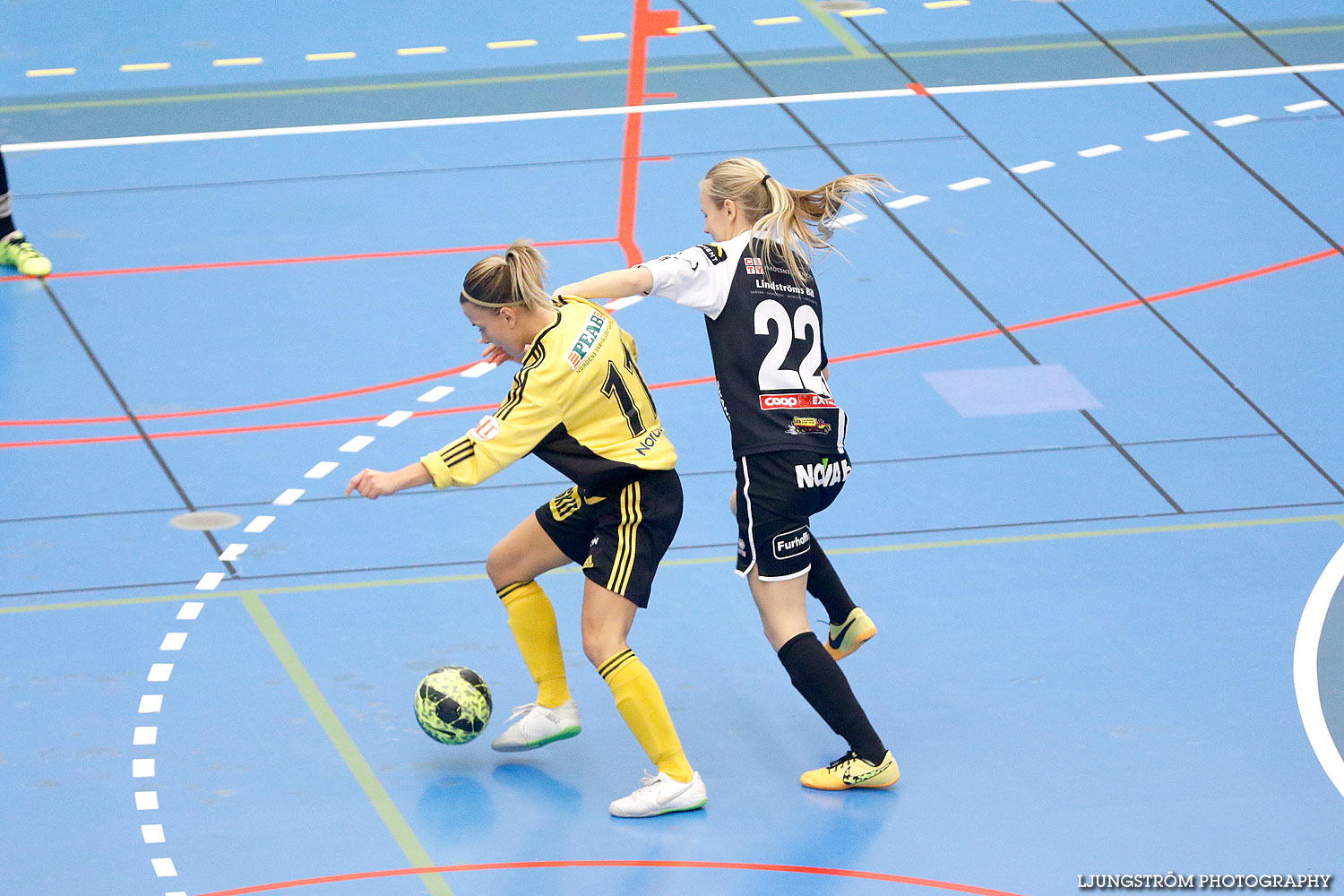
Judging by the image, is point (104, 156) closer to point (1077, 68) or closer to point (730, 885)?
point (1077, 68)

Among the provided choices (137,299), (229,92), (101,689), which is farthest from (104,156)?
(101,689)

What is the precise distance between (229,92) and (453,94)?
1591mm

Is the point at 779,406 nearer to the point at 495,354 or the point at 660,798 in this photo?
the point at 495,354

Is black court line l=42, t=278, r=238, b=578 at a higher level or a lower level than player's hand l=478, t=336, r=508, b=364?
lower

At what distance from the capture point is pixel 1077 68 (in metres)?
12.7

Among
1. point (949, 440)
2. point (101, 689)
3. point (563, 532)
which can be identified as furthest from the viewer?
point (949, 440)

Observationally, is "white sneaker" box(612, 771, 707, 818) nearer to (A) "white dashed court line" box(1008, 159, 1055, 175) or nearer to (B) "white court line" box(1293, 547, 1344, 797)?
(B) "white court line" box(1293, 547, 1344, 797)

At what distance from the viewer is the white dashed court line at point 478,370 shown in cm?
888

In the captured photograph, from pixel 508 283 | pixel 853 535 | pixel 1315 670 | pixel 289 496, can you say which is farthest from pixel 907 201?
pixel 508 283

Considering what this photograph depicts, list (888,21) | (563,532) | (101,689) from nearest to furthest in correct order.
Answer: (563,532) → (101,689) → (888,21)

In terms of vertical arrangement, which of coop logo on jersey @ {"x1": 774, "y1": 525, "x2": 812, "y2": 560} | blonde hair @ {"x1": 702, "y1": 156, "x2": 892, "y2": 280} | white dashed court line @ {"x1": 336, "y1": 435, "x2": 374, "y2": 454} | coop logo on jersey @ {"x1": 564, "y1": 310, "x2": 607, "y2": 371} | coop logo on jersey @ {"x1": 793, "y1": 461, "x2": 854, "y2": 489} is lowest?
white dashed court line @ {"x1": 336, "y1": 435, "x2": 374, "y2": 454}

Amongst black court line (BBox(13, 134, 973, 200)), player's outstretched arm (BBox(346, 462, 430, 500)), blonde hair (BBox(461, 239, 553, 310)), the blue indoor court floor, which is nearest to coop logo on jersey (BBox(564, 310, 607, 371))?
blonde hair (BBox(461, 239, 553, 310))

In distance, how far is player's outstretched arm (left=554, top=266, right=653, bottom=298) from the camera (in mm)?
5586

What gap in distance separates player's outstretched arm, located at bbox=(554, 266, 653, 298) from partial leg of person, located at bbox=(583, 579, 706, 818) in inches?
38.6
